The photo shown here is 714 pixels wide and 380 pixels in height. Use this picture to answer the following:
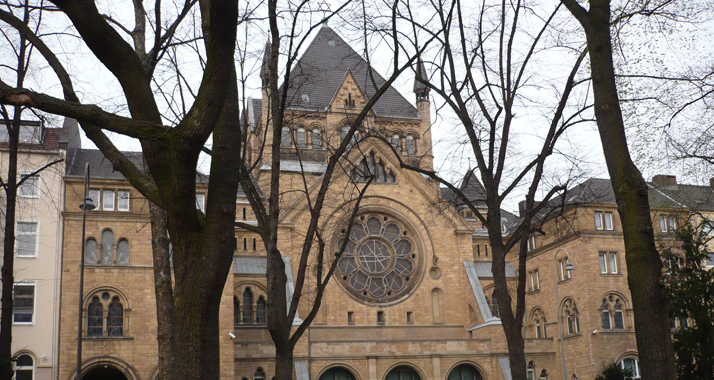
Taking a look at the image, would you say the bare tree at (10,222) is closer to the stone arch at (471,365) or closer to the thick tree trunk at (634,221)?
the thick tree trunk at (634,221)

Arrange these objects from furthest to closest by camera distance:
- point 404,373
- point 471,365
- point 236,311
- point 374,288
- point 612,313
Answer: point 612,313, point 374,288, point 236,311, point 471,365, point 404,373

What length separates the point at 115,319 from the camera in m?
36.9

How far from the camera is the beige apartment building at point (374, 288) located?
3716 cm

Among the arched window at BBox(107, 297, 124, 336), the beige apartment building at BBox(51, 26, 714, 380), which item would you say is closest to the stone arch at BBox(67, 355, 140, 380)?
the beige apartment building at BBox(51, 26, 714, 380)

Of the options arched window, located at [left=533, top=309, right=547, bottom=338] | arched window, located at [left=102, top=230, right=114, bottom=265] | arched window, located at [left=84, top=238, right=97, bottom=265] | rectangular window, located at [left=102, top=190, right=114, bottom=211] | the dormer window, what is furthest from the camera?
the dormer window

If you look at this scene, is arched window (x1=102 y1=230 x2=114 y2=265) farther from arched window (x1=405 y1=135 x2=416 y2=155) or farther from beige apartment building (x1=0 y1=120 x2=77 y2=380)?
arched window (x1=405 y1=135 x2=416 y2=155)

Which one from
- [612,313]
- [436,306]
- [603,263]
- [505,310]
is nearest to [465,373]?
[436,306]

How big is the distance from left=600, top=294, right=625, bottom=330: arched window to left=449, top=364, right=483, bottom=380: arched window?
27.9 feet

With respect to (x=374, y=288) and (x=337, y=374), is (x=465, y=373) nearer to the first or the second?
(x=374, y=288)

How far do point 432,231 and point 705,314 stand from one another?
1823 centimetres

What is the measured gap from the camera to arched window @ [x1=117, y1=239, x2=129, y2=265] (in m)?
37.9

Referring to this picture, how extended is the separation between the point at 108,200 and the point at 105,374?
868 centimetres

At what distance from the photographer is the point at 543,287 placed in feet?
164

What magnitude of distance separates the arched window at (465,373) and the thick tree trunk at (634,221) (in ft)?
104
